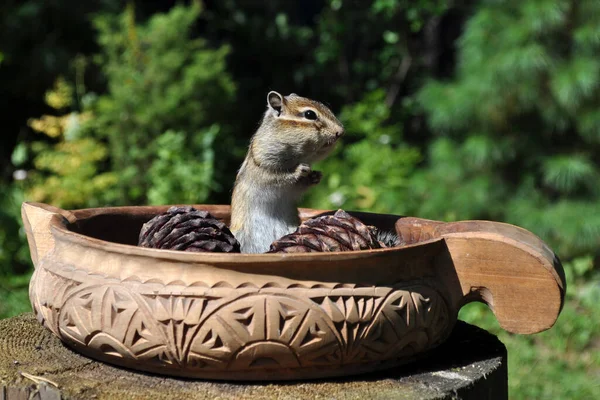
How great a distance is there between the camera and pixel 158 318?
1621 millimetres

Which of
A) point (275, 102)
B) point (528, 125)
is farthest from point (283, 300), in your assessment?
point (528, 125)

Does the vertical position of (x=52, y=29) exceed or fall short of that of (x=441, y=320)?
it exceeds it

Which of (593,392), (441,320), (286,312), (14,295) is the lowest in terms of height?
(593,392)

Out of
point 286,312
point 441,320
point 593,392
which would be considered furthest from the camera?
point 593,392

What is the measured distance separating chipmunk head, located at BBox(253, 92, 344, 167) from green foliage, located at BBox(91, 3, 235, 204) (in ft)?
9.88

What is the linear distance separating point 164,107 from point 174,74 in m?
0.35

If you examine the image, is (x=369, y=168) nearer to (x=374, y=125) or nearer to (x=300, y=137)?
(x=374, y=125)

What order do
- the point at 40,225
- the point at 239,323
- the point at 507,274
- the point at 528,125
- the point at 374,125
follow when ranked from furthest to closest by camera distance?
the point at 374,125
the point at 528,125
the point at 40,225
the point at 507,274
the point at 239,323

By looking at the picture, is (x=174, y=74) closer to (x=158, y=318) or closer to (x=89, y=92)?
(x=89, y=92)

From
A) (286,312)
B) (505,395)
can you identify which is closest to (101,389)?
(286,312)

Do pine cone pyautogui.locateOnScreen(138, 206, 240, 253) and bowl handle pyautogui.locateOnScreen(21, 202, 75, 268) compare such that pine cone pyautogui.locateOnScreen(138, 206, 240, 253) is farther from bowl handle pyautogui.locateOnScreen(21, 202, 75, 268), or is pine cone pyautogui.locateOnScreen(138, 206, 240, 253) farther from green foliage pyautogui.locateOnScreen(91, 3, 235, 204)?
green foliage pyautogui.locateOnScreen(91, 3, 235, 204)

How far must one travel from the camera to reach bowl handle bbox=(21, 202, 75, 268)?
6.54 ft

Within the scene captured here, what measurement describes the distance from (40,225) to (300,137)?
0.79 metres

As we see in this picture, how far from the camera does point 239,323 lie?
1601mm
